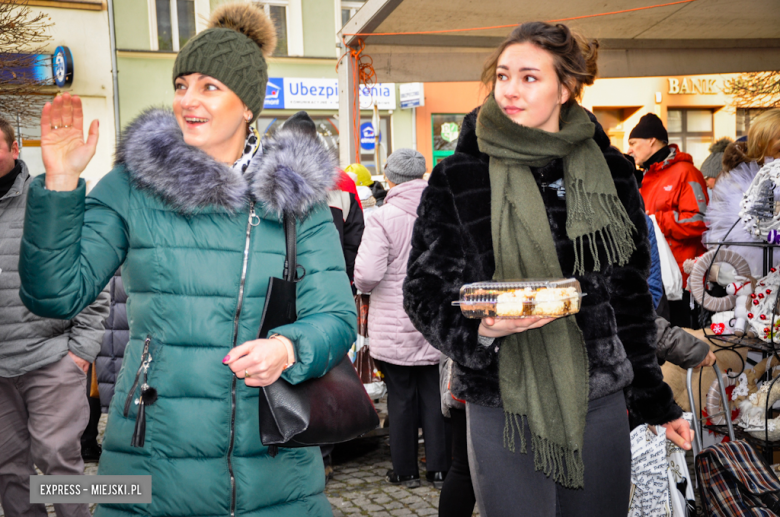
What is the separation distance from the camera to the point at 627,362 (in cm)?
222

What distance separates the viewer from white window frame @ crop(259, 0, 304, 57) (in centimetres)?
1788

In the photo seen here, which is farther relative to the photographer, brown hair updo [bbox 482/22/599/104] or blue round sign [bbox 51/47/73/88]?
blue round sign [bbox 51/47/73/88]

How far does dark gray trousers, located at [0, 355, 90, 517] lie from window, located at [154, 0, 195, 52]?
597 inches

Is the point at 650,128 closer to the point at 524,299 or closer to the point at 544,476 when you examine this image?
the point at 544,476

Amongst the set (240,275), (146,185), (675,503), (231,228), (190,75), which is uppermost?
(190,75)

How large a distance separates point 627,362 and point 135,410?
147cm

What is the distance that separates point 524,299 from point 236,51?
3.75 feet

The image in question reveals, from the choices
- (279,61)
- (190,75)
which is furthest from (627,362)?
(279,61)

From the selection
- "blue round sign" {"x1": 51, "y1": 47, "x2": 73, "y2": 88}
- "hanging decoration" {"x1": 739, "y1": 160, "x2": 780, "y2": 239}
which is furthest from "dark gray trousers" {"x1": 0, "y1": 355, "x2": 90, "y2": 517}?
"blue round sign" {"x1": 51, "y1": 47, "x2": 73, "y2": 88}

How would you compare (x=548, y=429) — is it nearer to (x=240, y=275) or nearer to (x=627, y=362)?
(x=627, y=362)

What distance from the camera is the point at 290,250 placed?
6.53 feet

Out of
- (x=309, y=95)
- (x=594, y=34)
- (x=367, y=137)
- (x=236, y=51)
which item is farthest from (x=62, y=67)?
(x=236, y=51)

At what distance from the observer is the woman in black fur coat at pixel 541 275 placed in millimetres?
2109

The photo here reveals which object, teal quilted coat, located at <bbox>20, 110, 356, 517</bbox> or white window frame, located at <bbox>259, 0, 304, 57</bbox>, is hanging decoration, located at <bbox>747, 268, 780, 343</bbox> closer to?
teal quilted coat, located at <bbox>20, 110, 356, 517</bbox>
